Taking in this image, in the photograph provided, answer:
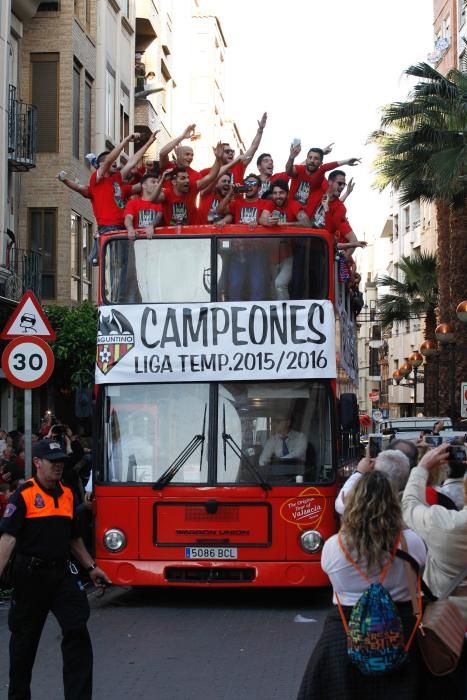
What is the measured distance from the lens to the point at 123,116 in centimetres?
4153

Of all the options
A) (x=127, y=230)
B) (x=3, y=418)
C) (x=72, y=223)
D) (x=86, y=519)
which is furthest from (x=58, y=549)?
(x=72, y=223)

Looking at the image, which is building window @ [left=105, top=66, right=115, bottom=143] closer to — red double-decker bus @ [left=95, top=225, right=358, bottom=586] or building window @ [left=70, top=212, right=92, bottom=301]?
building window @ [left=70, top=212, right=92, bottom=301]

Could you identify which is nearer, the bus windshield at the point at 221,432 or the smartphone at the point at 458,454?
the smartphone at the point at 458,454

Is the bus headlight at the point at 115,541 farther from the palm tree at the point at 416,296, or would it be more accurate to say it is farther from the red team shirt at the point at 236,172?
the palm tree at the point at 416,296

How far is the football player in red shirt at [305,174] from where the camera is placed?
14.9 metres

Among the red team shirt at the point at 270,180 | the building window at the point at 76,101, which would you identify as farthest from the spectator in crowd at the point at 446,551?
the building window at the point at 76,101

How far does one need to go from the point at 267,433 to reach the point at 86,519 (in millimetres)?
2986

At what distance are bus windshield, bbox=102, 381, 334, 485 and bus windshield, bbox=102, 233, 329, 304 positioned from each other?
3.06ft

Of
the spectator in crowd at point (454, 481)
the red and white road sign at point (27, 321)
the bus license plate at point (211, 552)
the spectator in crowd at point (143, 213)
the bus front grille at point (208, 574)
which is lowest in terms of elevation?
the bus front grille at point (208, 574)

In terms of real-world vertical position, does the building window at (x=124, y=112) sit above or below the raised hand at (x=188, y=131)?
above

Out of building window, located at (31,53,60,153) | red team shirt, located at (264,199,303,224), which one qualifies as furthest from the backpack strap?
building window, located at (31,53,60,153)

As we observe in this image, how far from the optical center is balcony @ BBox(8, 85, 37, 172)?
27.9m

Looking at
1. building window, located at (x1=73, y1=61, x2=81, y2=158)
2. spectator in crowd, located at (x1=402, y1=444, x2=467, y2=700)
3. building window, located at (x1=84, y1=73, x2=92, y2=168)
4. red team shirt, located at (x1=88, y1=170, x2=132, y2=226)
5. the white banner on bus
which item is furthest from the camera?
building window, located at (x1=84, y1=73, x2=92, y2=168)

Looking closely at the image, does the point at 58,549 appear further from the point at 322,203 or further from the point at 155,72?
the point at 155,72
